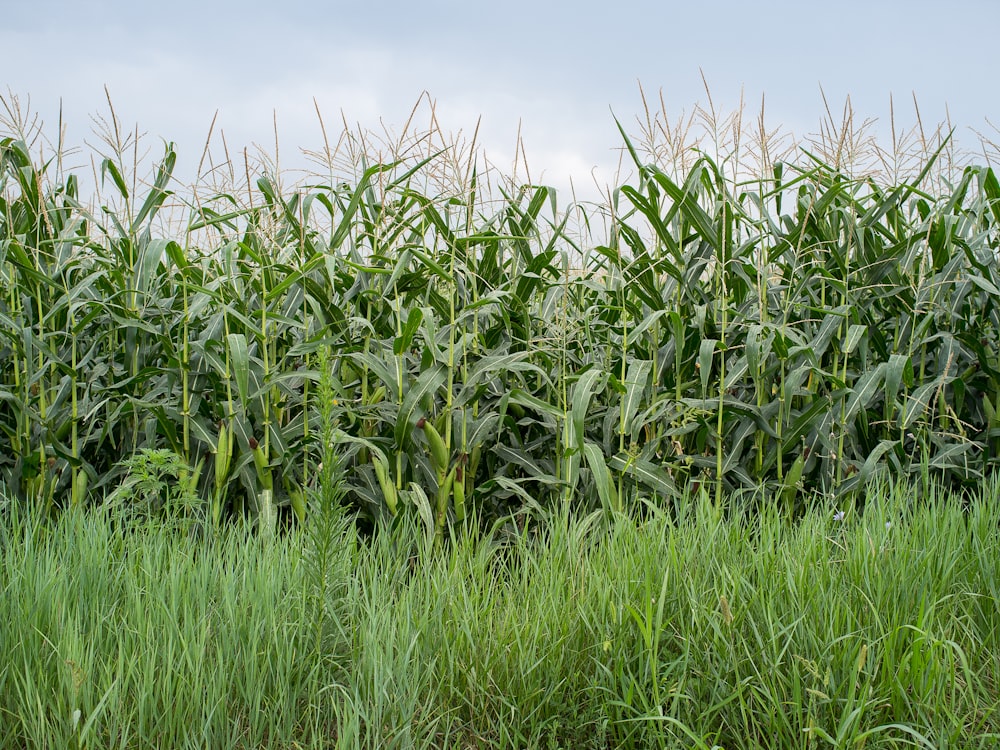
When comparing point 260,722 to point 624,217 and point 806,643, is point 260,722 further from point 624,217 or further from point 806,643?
point 624,217

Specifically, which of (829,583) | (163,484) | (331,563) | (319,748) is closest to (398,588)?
(331,563)

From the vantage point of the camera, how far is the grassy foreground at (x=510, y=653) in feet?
6.05

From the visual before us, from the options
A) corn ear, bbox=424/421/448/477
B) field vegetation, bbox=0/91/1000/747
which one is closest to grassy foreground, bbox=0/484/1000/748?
field vegetation, bbox=0/91/1000/747

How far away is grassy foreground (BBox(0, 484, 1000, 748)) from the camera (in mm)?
1844

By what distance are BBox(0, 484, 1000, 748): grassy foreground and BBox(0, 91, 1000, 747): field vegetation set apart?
0.01 meters

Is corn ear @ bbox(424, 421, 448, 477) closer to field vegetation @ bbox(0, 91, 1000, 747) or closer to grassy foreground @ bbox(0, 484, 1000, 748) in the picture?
field vegetation @ bbox(0, 91, 1000, 747)

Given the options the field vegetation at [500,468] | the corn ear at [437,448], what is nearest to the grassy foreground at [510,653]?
the field vegetation at [500,468]

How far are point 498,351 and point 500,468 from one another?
1.71ft

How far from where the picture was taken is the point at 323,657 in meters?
1.98

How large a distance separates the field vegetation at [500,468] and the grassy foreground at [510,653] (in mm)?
13

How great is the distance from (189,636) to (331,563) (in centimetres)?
39

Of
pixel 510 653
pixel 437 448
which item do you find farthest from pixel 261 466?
pixel 510 653

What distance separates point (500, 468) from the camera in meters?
3.67

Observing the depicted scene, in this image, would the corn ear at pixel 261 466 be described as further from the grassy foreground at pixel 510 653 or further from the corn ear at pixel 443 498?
the grassy foreground at pixel 510 653
